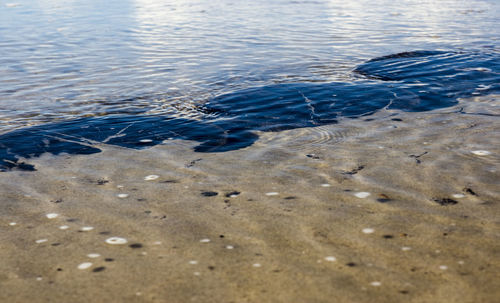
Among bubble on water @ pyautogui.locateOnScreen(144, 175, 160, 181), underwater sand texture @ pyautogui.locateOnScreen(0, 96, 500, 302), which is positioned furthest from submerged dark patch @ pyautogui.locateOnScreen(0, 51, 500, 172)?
bubble on water @ pyautogui.locateOnScreen(144, 175, 160, 181)

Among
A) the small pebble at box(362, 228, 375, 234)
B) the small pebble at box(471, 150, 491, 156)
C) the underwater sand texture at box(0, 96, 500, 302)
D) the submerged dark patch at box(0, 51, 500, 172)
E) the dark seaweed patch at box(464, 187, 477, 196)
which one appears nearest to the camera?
the underwater sand texture at box(0, 96, 500, 302)

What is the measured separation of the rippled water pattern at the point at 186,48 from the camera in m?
8.66

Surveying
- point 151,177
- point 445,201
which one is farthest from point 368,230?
point 151,177

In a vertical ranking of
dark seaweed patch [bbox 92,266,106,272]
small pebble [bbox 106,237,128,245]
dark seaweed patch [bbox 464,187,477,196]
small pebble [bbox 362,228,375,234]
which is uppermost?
dark seaweed patch [bbox 92,266,106,272]

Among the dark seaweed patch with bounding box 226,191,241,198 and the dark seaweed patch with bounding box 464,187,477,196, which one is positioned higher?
the dark seaweed patch with bounding box 226,191,241,198

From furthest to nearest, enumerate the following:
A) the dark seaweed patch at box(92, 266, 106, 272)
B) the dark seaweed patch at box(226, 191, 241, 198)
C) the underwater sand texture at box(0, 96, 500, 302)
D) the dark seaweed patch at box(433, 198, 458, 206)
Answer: the dark seaweed patch at box(226, 191, 241, 198) < the dark seaweed patch at box(433, 198, 458, 206) < the dark seaweed patch at box(92, 266, 106, 272) < the underwater sand texture at box(0, 96, 500, 302)

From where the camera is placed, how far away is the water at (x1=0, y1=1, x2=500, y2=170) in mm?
6919

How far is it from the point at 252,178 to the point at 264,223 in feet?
3.35

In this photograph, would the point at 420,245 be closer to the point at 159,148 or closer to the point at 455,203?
the point at 455,203

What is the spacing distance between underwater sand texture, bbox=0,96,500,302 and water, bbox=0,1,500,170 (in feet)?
3.31

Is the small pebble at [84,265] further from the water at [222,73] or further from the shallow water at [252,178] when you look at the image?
the water at [222,73]

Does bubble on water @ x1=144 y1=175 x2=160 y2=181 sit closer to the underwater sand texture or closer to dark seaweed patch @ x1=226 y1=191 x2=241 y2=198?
the underwater sand texture

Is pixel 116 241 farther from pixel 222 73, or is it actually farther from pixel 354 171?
pixel 222 73

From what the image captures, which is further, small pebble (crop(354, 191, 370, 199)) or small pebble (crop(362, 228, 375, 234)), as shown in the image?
small pebble (crop(354, 191, 370, 199))
